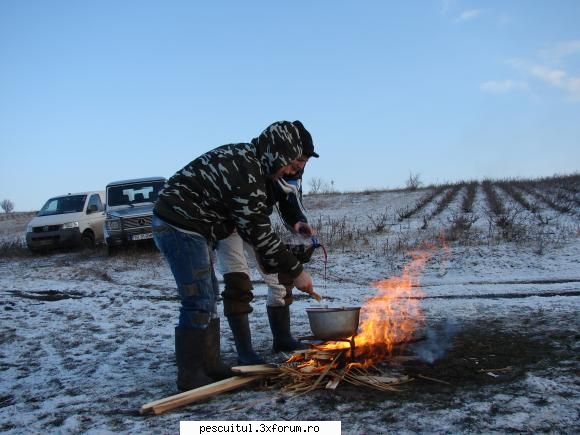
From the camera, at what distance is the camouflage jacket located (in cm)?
326

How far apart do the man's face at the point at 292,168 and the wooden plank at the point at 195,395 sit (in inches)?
52.7

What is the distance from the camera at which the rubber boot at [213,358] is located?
11.5 feet

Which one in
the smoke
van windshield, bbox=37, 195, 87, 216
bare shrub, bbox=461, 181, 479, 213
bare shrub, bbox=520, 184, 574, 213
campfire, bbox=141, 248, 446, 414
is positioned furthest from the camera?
bare shrub, bbox=461, 181, 479, 213

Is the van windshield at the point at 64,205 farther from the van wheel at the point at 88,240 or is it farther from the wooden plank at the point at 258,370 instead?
the wooden plank at the point at 258,370

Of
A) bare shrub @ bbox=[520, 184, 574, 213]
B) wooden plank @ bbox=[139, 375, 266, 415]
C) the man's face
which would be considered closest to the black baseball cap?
the man's face

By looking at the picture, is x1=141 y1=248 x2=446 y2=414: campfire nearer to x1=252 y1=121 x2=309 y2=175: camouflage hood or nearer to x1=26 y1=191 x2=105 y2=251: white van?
x1=252 y1=121 x2=309 y2=175: camouflage hood

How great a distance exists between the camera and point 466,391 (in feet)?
9.98

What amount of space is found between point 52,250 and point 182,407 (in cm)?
1313

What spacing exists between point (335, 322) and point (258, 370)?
0.63 meters

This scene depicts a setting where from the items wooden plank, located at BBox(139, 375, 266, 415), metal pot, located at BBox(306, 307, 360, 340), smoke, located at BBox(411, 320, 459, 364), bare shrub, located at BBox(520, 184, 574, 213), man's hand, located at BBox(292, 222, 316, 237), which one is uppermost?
bare shrub, located at BBox(520, 184, 574, 213)

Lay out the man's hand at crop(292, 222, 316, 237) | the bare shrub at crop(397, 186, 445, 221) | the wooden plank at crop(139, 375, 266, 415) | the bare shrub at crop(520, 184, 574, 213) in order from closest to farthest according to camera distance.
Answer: the wooden plank at crop(139, 375, 266, 415) → the man's hand at crop(292, 222, 316, 237) → the bare shrub at crop(520, 184, 574, 213) → the bare shrub at crop(397, 186, 445, 221)

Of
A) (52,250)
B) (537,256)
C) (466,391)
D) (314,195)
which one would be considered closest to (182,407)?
(466,391)

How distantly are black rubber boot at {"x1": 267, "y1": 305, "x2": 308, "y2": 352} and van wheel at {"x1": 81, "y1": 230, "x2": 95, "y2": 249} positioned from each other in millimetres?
11406

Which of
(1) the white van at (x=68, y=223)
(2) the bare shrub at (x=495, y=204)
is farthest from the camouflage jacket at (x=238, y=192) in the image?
(1) the white van at (x=68, y=223)
